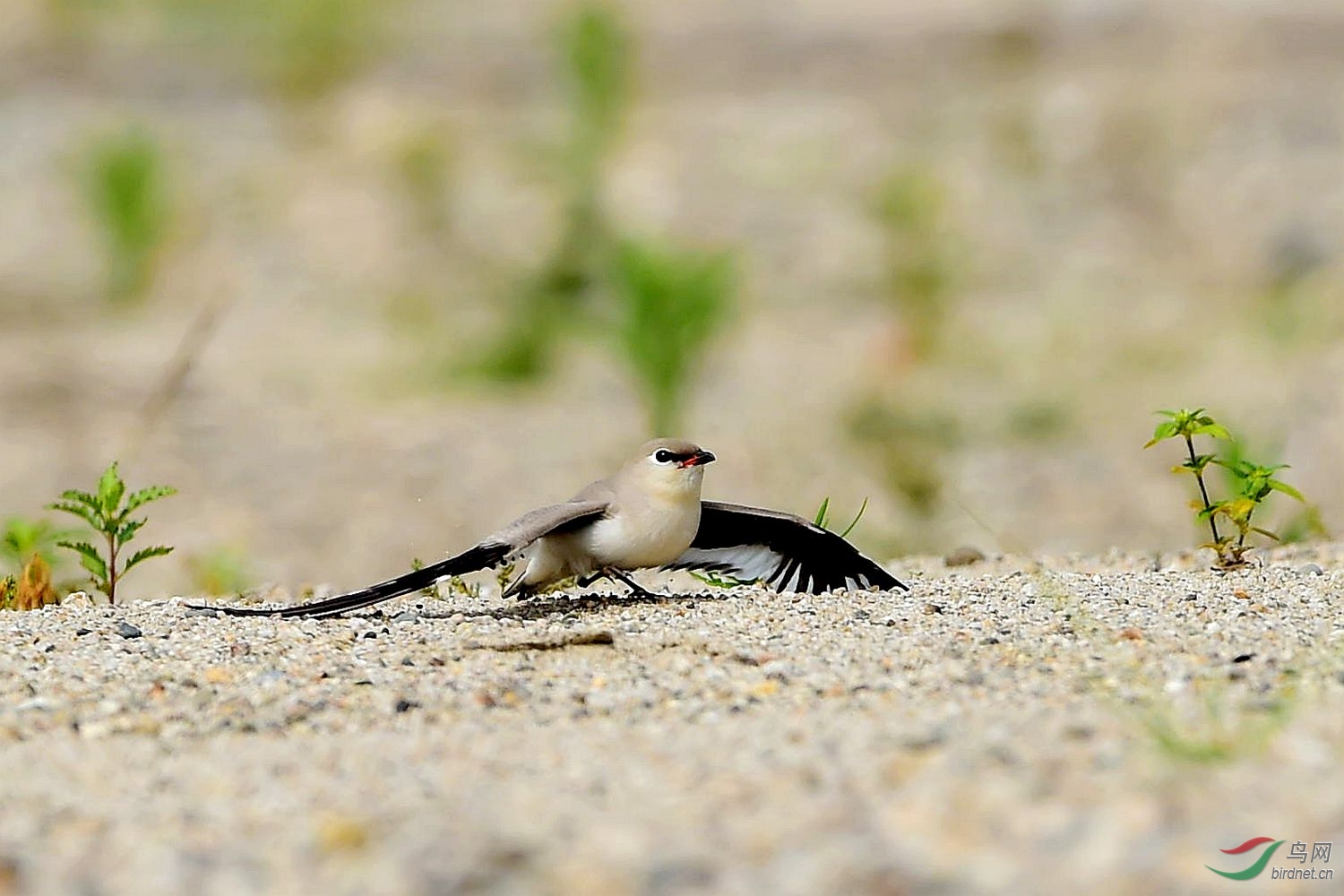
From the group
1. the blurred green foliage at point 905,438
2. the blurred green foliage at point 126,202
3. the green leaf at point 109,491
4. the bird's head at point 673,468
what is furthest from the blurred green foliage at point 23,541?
the blurred green foliage at point 126,202

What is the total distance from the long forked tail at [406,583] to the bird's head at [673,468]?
42 cm

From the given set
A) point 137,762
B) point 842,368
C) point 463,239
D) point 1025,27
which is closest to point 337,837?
point 137,762

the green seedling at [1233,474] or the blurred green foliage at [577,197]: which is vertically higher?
the blurred green foliage at [577,197]

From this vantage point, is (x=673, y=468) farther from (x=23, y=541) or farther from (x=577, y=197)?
(x=577, y=197)

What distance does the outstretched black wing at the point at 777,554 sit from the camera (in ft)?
14.0

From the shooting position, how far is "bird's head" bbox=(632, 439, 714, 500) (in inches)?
157

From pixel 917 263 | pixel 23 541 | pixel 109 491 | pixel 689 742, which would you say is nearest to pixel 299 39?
pixel 917 263

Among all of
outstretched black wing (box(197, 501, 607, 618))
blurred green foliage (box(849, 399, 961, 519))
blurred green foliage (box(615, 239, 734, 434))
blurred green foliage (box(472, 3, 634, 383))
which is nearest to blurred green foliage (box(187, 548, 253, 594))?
outstretched black wing (box(197, 501, 607, 618))

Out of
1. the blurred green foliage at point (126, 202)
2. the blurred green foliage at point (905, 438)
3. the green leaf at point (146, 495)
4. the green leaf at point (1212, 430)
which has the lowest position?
the green leaf at point (1212, 430)

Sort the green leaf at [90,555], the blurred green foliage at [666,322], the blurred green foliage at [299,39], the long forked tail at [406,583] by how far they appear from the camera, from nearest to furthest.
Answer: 1. the long forked tail at [406,583]
2. the green leaf at [90,555]
3. the blurred green foliage at [666,322]
4. the blurred green foliage at [299,39]

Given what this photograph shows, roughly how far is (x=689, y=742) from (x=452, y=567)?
111 cm

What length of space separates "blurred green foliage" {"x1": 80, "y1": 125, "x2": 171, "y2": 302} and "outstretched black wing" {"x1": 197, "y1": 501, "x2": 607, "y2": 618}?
6.86 m

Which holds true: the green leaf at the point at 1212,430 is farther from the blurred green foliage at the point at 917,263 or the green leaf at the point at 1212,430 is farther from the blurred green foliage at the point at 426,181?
the blurred green foliage at the point at 426,181

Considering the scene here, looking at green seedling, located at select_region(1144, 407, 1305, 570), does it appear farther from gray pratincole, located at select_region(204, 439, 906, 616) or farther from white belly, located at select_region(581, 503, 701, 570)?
white belly, located at select_region(581, 503, 701, 570)
